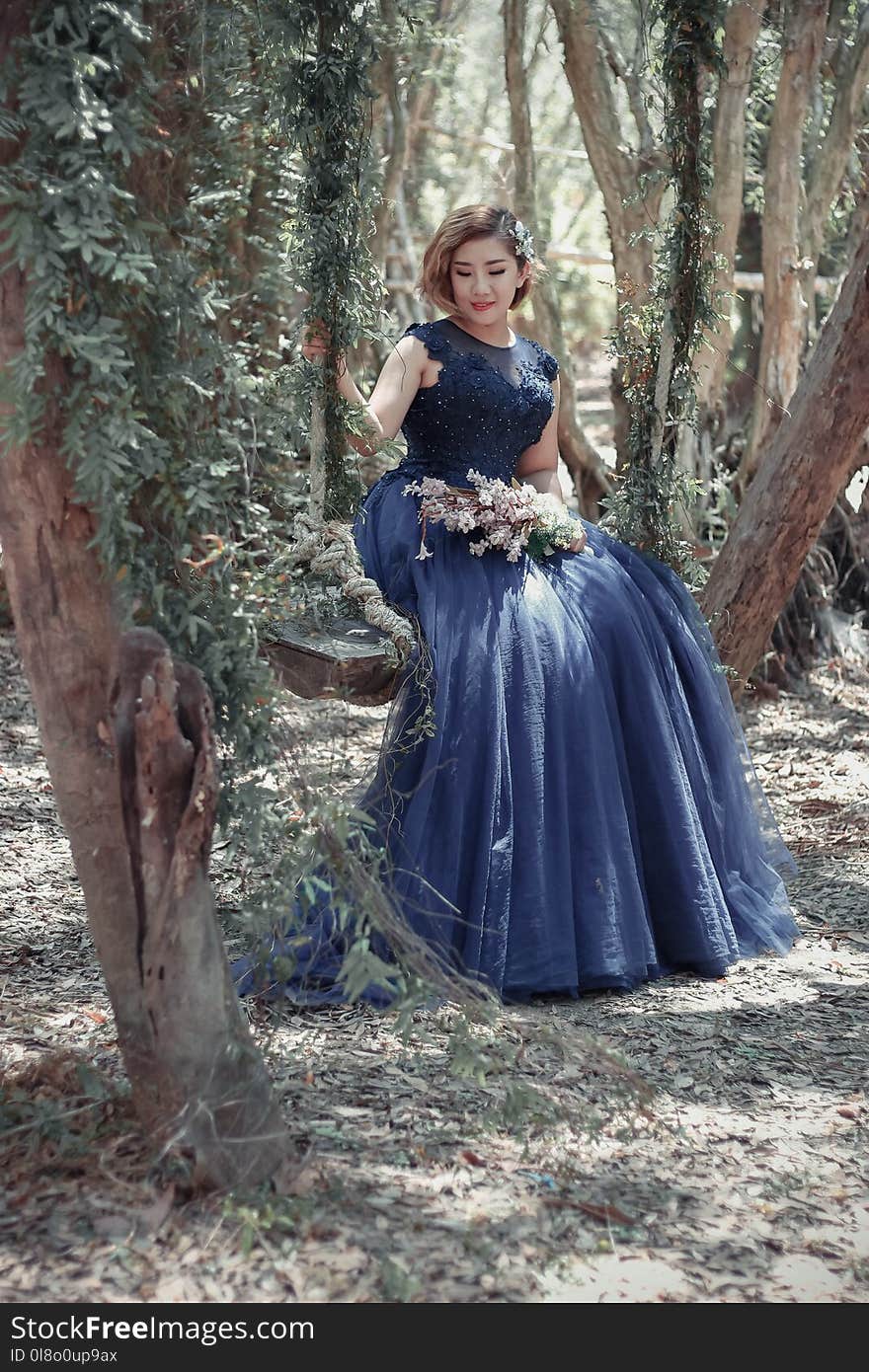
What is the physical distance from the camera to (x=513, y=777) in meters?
3.46

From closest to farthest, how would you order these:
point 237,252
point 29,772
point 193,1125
Answer: point 193,1125 → point 29,772 → point 237,252

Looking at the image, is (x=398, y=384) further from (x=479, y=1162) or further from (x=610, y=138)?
(x=610, y=138)

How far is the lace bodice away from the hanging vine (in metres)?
0.31

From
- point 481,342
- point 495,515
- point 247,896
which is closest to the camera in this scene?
point 247,896

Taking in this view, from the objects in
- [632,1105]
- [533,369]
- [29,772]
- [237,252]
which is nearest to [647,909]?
[632,1105]

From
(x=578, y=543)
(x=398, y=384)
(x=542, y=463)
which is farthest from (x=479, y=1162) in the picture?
(x=542, y=463)

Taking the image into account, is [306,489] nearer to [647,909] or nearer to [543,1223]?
[647,909]

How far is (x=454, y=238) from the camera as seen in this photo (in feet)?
12.2

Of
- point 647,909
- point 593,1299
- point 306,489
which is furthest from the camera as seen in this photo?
point 647,909

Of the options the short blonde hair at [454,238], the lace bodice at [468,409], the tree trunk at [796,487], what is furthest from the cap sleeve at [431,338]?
the tree trunk at [796,487]

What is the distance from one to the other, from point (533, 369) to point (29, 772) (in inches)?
97.0

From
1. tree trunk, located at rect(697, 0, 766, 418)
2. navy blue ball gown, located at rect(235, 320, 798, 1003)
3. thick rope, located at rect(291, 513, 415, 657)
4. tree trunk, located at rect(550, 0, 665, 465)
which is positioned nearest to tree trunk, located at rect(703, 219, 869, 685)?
navy blue ball gown, located at rect(235, 320, 798, 1003)

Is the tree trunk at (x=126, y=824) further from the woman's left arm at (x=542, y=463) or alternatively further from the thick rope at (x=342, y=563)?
the woman's left arm at (x=542, y=463)

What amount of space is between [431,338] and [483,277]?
0.68 feet
